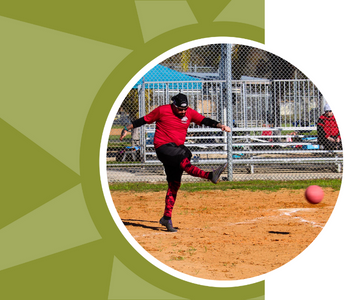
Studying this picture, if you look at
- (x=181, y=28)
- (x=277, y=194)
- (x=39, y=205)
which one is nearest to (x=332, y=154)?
(x=277, y=194)

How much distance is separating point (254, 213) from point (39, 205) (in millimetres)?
4586

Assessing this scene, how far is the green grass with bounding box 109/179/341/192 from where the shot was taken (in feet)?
34.8

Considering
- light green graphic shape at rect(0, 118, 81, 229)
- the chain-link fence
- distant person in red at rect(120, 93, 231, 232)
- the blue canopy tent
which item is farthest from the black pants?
the blue canopy tent

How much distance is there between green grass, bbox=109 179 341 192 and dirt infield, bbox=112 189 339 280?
380 mm

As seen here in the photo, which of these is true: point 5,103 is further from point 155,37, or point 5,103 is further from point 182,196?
point 182,196

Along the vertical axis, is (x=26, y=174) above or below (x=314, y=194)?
above

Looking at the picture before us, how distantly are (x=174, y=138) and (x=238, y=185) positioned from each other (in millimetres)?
4565

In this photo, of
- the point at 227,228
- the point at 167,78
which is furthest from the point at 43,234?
the point at 167,78

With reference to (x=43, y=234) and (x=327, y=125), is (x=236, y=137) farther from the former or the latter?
(x=43, y=234)

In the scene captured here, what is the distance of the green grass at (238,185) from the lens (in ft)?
34.8

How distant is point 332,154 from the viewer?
12500 millimetres

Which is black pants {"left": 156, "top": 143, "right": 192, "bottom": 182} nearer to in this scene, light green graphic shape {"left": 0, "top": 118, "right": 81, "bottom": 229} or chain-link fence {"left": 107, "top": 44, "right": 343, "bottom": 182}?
light green graphic shape {"left": 0, "top": 118, "right": 81, "bottom": 229}

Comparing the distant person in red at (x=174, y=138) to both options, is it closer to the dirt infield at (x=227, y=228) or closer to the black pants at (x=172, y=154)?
the black pants at (x=172, y=154)

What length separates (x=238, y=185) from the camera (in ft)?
35.8
